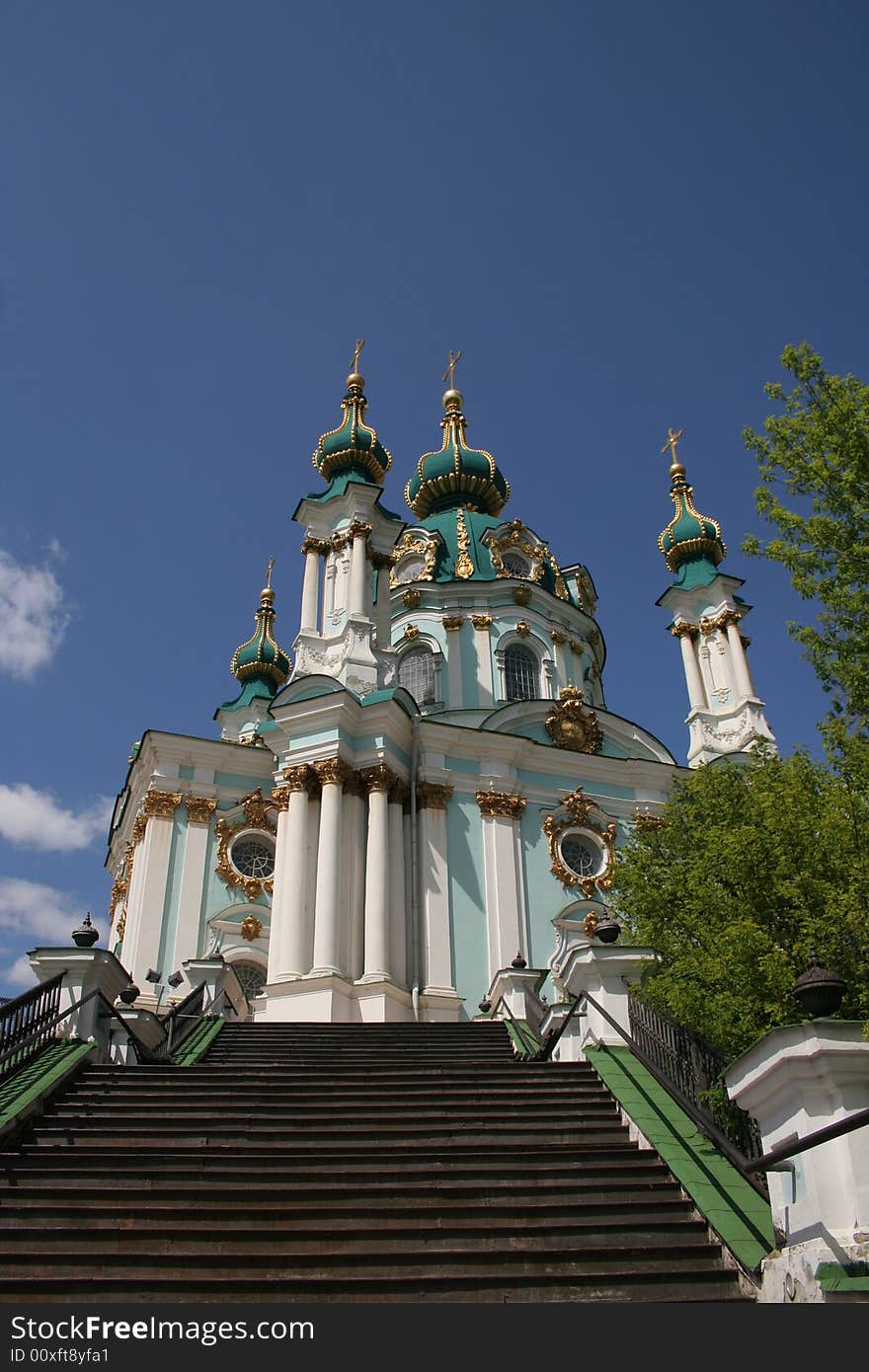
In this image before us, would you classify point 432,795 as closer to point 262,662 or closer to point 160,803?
point 160,803

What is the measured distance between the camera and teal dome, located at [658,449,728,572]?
133 ft

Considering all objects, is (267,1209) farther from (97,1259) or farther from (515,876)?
(515,876)

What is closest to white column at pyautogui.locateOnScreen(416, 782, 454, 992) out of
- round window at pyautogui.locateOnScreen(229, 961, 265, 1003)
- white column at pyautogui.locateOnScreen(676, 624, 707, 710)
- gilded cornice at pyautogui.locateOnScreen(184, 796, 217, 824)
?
round window at pyautogui.locateOnScreen(229, 961, 265, 1003)

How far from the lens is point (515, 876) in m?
27.4

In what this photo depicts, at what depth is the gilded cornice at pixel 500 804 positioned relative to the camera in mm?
27984

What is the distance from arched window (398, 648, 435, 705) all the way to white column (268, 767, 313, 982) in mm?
9155

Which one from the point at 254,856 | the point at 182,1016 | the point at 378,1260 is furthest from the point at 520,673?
the point at 378,1260

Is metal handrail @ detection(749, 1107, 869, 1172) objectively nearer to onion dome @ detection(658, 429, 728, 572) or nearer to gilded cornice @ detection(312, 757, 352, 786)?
gilded cornice @ detection(312, 757, 352, 786)

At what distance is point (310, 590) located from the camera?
30.6 metres

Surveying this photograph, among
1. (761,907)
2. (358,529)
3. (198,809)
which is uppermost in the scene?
(358,529)

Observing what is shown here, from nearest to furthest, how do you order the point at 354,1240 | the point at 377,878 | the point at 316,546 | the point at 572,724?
the point at 354,1240 < the point at 377,878 < the point at 316,546 < the point at 572,724

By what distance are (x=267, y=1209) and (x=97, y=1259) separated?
1.25m

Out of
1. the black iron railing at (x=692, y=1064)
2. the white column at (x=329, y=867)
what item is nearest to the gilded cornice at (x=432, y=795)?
the white column at (x=329, y=867)

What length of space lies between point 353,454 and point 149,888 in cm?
1445
